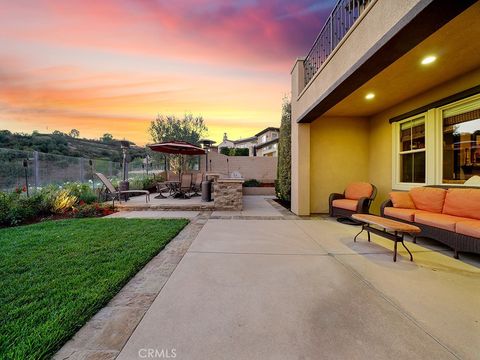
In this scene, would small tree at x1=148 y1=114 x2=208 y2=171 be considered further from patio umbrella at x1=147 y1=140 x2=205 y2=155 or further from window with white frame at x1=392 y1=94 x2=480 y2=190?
window with white frame at x1=392 y1=94 x2=480 y2=190

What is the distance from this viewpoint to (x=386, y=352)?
1.51 m

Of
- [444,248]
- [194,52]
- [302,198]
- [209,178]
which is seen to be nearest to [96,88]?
[194,52]

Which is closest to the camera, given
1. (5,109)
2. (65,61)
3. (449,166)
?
(449,166)

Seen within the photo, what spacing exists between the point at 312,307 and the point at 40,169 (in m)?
9.39

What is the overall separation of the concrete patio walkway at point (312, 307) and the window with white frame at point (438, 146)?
209cm

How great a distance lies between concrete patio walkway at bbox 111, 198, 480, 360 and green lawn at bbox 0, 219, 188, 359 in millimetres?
596

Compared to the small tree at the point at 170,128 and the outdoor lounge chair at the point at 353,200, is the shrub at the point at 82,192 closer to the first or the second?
the small tree at the point at 170,128

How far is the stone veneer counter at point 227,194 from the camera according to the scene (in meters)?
7.10

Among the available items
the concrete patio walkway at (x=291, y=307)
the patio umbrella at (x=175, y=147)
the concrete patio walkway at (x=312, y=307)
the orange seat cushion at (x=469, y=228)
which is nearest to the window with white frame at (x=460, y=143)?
the orange seat cushion at (x=469, y=228)

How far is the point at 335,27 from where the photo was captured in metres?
4.86

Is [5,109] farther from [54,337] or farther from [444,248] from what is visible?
[444,248]

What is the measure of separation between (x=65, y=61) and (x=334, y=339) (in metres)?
11.1

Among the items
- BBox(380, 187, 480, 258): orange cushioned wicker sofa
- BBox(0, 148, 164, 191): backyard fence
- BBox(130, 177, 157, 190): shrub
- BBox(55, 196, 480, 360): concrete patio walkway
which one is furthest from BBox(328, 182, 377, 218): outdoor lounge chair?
BBox(0, 148, 164, 191): backyard fence

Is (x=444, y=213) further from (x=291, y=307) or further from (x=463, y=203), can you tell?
(x=291, y=307)
